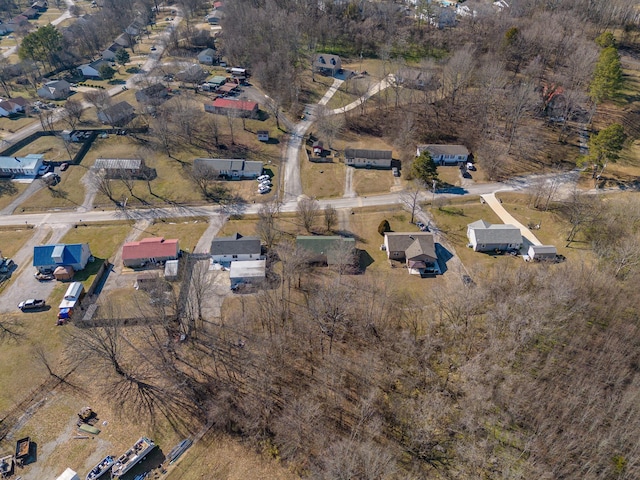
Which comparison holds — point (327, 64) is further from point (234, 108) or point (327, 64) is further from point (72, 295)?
point (72, 295)

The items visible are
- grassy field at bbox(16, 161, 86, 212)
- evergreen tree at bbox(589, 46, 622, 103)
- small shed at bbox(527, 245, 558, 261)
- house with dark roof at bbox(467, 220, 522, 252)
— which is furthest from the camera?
evergreen tree at bbox(589, 46, 622, 103)

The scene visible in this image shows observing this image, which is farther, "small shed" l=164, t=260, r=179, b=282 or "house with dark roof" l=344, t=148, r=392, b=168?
"house with dark roof" l=344, t=148, r=392, b=168

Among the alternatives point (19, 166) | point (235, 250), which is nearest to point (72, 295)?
point (235, 250)

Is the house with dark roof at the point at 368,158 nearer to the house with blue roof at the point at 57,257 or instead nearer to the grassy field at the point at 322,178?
the grassy field at the point at 322,178

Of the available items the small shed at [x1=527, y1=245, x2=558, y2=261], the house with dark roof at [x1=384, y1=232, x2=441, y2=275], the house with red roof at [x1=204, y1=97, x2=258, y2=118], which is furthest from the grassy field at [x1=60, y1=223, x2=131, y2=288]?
the small shed at [x1=527, y1=245, x2=558, y2=261]

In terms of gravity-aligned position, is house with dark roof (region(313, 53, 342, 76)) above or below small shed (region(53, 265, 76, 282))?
above

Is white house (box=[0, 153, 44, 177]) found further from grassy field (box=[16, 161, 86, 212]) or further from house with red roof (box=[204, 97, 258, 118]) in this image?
house with red roof (box=[204, 97, 258, 118])
